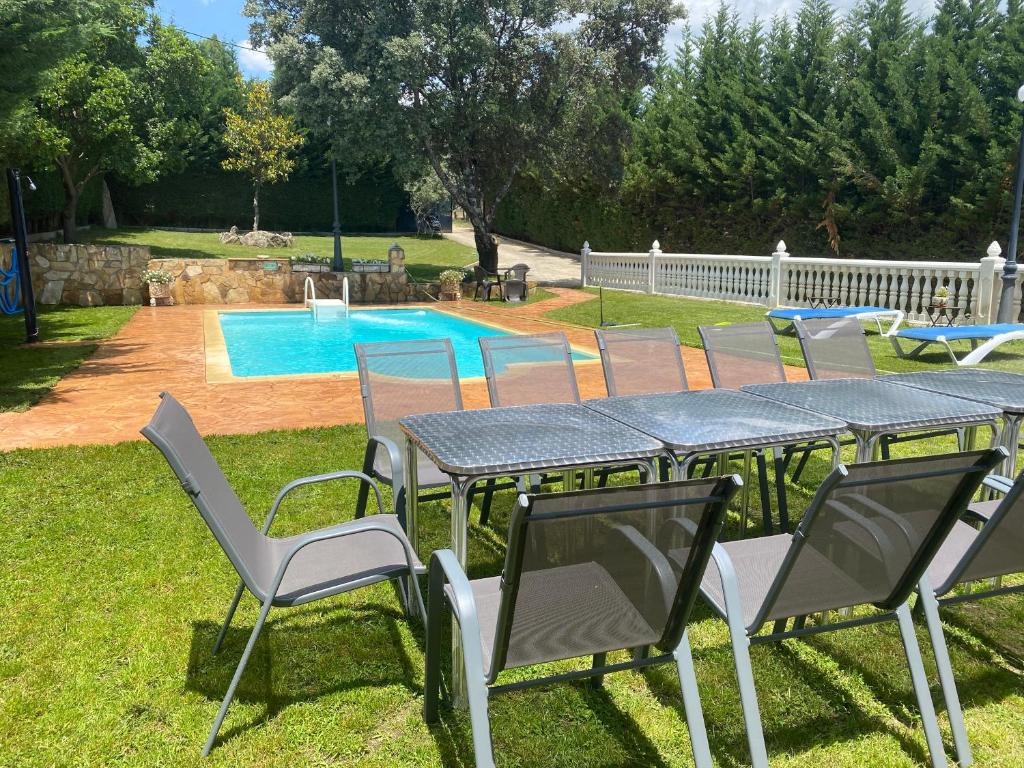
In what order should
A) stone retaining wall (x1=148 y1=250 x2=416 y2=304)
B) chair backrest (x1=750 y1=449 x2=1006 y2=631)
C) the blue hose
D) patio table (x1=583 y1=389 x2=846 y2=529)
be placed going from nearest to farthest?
chair backrest (x1=750 y1=449 x2=1006 y2=631), patio table (x1=583 y1=389 x2=846 y2=529), the blue hose, stone retaining wall (x1=148 y1=250 x2=416 y2=304)

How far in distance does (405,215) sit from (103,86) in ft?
57.6

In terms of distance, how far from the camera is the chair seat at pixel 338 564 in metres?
2.62

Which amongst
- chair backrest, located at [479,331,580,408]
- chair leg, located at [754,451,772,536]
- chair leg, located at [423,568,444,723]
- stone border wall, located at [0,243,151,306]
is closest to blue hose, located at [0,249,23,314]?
stone border wall, located at [0,243,151,306]

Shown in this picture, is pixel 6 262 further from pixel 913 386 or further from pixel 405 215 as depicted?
pixel 405 215

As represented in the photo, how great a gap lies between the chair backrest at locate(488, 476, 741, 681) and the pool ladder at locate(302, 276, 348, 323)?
14.8 metres

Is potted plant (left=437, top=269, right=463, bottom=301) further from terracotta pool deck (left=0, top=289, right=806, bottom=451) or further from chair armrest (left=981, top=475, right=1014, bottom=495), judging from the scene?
chair armrest (left=981, top=475, right=1014, bottom=495)

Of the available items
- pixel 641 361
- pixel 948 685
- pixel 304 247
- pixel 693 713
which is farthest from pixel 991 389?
pixel 304 247

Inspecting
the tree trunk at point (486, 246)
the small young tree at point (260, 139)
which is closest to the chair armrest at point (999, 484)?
the tree trunk at point (486, 246)

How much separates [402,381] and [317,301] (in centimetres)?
1324

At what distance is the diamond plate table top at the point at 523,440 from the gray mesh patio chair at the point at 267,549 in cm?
37

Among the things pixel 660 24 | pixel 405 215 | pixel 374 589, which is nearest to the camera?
pixel 374 589

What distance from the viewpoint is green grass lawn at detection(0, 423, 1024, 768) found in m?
2.47

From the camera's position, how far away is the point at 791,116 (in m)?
21.0

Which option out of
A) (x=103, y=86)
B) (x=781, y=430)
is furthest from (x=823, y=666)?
(x=103, y=86)
